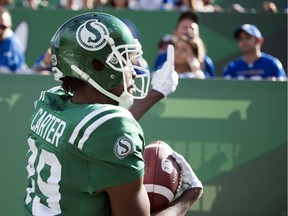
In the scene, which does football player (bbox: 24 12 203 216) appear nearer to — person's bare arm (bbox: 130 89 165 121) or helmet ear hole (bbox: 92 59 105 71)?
helmet ear hole (bbox: 92 59 105 71)

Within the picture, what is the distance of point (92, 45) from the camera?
3117mm

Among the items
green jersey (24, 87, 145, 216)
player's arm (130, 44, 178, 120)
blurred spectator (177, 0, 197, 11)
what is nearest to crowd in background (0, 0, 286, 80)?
blurred spectator (177, 0, 197, 11)

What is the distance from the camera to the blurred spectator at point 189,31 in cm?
825

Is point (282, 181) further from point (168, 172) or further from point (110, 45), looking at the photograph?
point (110, 45)

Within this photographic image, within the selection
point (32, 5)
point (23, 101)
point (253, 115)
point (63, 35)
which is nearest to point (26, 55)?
point (32, 5)

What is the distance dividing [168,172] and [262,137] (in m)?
2.90

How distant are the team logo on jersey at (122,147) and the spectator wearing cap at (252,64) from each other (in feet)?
17.2

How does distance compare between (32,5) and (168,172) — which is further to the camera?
(32,5)

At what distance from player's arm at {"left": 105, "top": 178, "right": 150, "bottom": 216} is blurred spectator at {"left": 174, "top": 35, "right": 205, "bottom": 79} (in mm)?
4182

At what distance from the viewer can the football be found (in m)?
3.30

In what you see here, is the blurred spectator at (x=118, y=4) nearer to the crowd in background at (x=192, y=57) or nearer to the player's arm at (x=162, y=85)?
the crowd in background at (x=192, y=57)

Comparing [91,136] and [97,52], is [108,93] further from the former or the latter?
[91,136]

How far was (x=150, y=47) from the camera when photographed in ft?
31.8

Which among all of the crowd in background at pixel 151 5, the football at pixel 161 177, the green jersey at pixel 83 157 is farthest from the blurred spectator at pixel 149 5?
the green jersey at pixel 83 157
